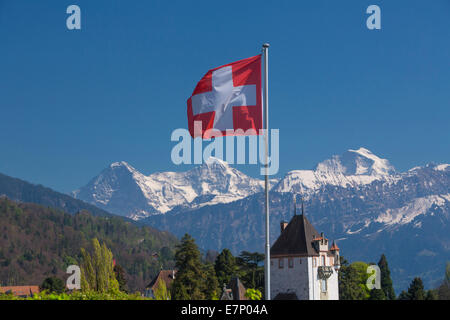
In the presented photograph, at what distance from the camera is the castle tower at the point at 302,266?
344 feet

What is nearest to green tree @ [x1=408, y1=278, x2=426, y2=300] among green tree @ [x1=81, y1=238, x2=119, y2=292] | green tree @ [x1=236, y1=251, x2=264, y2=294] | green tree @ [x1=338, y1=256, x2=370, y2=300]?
green tree @ [x1=338, y1=256, x2=370, y2=300]

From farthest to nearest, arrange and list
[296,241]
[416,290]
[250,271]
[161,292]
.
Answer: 1. [416,290]
2. [250,271]
3. [296,241]
4. [161,292]

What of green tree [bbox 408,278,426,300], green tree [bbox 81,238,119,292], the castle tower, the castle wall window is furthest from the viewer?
green tree [bbox 408,278,426,300]

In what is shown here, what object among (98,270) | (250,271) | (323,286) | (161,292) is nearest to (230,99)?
(98,270)

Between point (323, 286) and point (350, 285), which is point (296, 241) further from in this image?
point (350, 285)

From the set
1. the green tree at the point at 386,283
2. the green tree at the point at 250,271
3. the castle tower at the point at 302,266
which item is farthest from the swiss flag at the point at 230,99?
the green tree at the point at 386,283

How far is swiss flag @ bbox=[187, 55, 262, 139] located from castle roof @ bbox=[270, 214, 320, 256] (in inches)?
3267

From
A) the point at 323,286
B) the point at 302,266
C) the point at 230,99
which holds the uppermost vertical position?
the point at 230,99

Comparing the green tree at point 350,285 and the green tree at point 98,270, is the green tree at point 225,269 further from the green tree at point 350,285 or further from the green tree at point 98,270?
the green tree at point 98,270

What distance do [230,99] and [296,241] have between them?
281 ft

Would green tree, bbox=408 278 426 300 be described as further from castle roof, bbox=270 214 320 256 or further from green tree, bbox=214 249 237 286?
castle roof, bbox=270 214 320 256

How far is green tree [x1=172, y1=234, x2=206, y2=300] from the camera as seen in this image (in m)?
96.7

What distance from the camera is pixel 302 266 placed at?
106m
